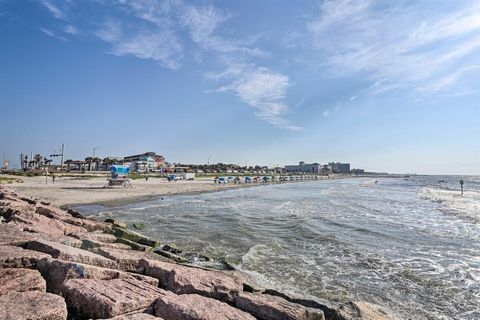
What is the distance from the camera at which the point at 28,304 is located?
3682 mm

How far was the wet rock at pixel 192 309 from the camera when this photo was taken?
4.11m

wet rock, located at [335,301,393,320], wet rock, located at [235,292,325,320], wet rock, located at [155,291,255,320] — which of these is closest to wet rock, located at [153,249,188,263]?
wet rock, located at [235,292,325,320]

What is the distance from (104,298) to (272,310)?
8.15ft

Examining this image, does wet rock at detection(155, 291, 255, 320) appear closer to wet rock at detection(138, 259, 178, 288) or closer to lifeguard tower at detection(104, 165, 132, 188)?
wet rock at detection(138, 259, 178, 288)

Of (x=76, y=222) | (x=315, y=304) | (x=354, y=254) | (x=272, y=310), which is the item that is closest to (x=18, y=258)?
(x=272, y=310)

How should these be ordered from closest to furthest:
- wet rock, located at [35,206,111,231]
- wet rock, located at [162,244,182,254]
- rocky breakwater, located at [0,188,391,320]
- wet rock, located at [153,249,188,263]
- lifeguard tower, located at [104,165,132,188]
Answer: rocky breakwater, located at [0,188,391,320] < wet rock, located at [153,249,188,263] < wet rock, located at [162,244,182,254] < wet rock, located at [35,206,111,231] < lifeguard tower, located at [104,165,132,188]

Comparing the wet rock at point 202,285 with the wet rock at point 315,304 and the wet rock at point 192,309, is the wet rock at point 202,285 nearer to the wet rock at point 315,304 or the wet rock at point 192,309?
the wet rock at point 192,309

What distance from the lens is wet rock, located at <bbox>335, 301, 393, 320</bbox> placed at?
5301 mm

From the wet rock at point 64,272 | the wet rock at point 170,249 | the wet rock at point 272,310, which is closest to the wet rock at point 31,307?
the wet rock at point 64,272

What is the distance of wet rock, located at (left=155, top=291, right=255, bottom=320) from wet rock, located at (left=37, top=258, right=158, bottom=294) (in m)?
1.31

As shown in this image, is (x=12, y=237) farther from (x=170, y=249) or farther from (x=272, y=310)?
(x=272, y=310)

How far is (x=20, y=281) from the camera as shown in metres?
4.56

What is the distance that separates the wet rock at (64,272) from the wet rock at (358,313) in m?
3.83

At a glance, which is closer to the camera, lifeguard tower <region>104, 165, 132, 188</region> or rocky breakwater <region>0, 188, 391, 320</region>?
rocky breakwater <region>0, 188, 391, 320</region>
